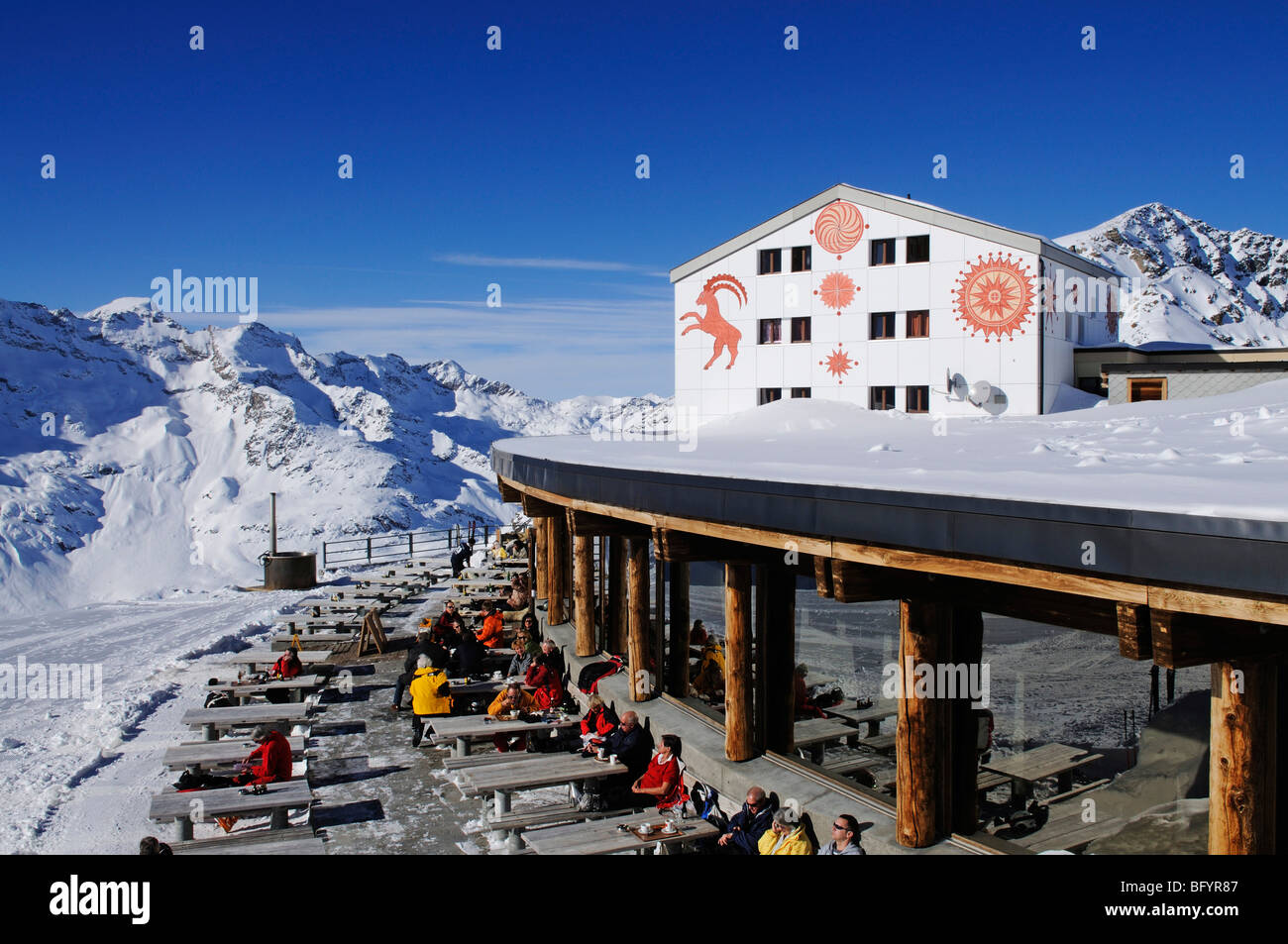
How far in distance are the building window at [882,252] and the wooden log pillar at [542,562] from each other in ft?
34.3

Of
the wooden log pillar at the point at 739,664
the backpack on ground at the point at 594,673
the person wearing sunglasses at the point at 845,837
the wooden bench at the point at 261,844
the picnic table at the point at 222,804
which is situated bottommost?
the wooden bench at the point at 261,844

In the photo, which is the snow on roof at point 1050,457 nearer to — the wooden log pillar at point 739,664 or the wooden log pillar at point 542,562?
the wooden log pillar at point 739,664

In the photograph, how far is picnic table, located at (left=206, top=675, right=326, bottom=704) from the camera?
12320mm

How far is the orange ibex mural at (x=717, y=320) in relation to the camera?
79.8 ft

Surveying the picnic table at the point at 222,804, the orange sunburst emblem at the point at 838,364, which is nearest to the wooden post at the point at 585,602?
the picnic table at the point at 222,804

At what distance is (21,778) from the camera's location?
971 cm

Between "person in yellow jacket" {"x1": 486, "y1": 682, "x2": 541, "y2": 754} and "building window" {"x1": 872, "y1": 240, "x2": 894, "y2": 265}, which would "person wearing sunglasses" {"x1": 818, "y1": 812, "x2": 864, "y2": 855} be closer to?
"person in yellow jacket" {"x1": 486, "y1": 682, "x2": 541, "y2": 754}

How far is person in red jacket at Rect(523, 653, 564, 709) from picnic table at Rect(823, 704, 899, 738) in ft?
10.4

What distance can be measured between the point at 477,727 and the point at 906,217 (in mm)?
16478

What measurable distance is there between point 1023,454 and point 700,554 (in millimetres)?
2564

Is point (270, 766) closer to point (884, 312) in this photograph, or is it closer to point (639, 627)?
point (639, 627)

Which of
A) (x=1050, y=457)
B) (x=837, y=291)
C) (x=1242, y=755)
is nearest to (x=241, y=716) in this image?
(x=1050, y=457)

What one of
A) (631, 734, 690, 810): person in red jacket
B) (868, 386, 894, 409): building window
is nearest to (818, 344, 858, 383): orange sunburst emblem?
(868, 386, 894, 409): building window
